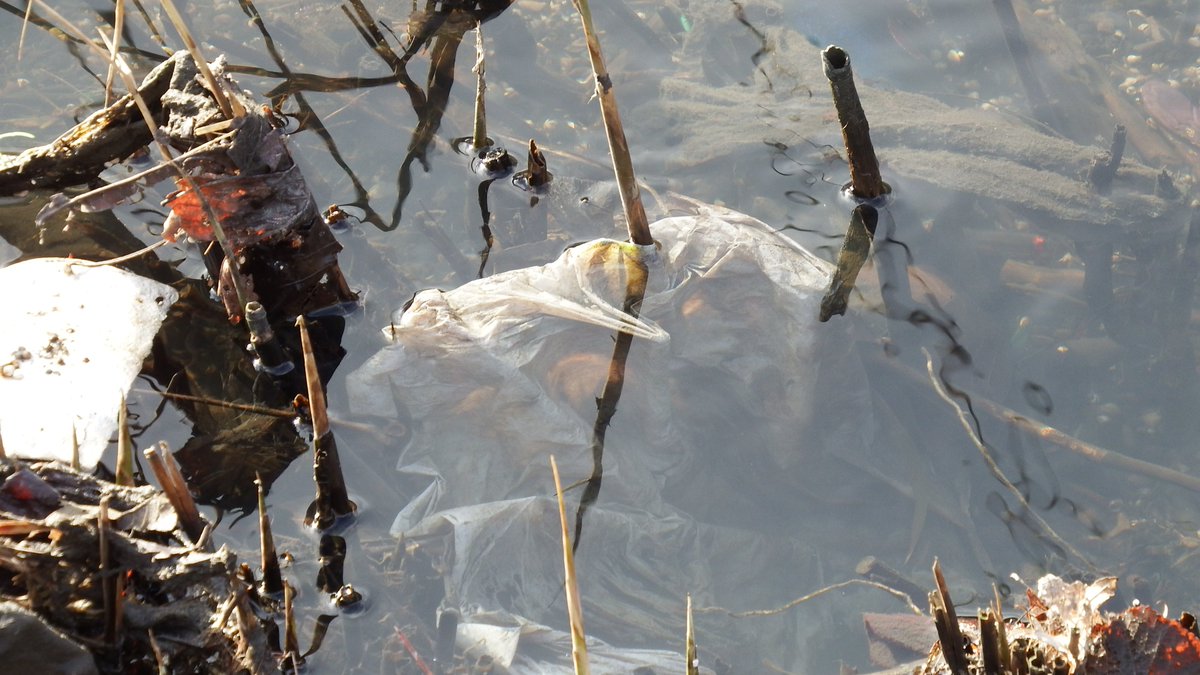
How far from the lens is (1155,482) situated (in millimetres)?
3068

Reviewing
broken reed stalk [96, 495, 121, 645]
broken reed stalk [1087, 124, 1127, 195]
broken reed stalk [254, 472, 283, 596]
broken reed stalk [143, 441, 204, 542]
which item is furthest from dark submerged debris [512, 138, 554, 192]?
broken reed stalk [1087, 124, 1127, 195]

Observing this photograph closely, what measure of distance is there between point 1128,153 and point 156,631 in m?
4.13

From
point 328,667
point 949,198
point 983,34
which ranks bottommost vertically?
point 328,667

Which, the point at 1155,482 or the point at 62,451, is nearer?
the point at 62,451

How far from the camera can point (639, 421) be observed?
2.99m

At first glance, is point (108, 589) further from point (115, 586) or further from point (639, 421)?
point (639, 421)

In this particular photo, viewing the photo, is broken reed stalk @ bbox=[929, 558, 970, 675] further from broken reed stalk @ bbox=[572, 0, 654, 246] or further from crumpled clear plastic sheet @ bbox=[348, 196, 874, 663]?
broken reed stalk @ bbox=[572, 0, 654, 246]

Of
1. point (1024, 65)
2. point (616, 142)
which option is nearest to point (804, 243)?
point (616, 142)

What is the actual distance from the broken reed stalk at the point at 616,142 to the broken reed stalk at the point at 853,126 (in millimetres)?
728

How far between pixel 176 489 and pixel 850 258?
2519 mm

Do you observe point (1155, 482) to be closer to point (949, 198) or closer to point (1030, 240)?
point (1030, 240)

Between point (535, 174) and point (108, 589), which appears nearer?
point (108, 589)

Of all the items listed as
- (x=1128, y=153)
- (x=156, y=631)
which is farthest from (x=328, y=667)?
(x=1128, y=153)

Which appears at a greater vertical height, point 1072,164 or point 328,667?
point 1072,164
